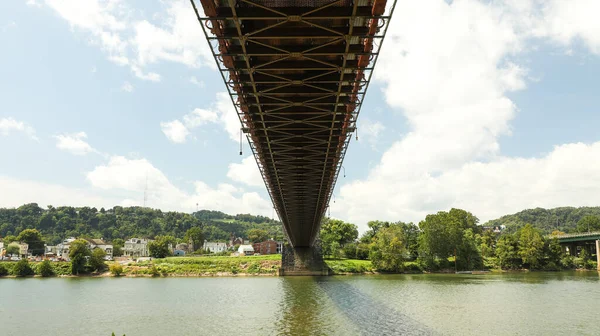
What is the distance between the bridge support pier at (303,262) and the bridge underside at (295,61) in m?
46.5

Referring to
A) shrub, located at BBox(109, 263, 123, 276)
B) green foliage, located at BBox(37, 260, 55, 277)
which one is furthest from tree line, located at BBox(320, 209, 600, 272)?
green foliage, located at BBox(37, 260, 55, 277)

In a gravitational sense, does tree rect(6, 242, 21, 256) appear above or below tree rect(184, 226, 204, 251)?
below

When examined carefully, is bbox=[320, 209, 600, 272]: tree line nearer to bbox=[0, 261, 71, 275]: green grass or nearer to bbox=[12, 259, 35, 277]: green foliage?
bbox=[0, 261, 71, 275]: green grass

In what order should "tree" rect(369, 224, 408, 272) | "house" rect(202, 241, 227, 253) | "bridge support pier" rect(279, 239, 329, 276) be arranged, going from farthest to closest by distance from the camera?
"house" rect(202, 241, 227, 253), "tree" rect(369, 224, 408, 272), "bridge support pier" rect(279, 239, 329, 276)

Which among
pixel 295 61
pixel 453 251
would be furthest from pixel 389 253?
pixel 295 61

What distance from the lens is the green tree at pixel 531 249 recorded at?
75.4 metres

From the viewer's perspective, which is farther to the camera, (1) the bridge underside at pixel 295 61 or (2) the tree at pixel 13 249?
(2) the tree at pixel 13 249

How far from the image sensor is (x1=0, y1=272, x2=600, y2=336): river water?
917 inches

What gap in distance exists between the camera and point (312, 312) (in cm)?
2875

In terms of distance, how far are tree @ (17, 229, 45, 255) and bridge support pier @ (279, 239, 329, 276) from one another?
79728mm

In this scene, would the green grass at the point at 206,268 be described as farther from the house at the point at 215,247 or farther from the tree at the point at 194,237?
the house at the point at 215,247

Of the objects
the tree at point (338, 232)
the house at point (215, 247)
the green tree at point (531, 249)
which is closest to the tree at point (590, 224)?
the green tree at point (531, 249)

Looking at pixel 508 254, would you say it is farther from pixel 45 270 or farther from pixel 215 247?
pixel 215 247

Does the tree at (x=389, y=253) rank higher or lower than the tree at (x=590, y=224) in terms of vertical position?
lower
